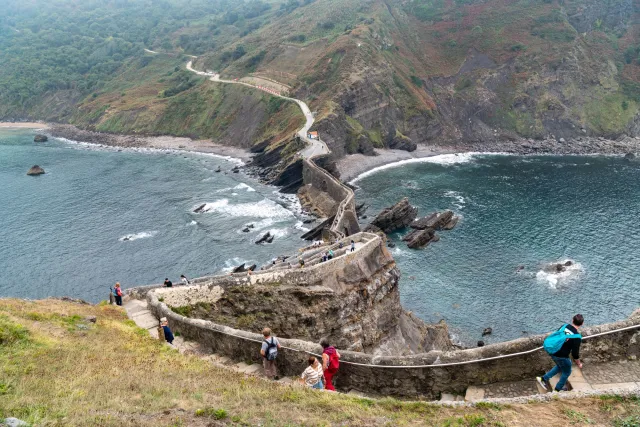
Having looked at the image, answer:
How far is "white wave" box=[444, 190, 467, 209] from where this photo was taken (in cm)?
7519

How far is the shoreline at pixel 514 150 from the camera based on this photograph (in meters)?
100

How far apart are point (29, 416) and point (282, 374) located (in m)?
7.58

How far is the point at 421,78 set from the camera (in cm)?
13075

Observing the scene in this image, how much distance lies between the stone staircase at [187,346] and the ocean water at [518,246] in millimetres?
30168

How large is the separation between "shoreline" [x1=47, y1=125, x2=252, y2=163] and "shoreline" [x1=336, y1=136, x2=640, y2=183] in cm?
3043

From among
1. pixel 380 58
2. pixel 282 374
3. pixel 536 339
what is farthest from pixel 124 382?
pixel 380 58

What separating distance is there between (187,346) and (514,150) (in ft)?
360

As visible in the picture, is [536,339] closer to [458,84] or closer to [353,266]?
[353,266]

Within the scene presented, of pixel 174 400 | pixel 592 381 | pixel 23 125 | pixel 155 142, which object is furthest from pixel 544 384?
pixel 23 125

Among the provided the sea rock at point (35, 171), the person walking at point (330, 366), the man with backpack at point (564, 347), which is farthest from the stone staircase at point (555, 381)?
the sea rock at point (35, 171)

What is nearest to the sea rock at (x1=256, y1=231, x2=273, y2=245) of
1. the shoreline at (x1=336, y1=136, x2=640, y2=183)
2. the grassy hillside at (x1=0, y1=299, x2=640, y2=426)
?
the shoreline at (x1=336, y1=136, x2=640, y2=183)

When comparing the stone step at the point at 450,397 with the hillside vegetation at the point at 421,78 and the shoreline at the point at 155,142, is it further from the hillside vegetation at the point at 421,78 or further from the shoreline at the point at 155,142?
the shoreline at the point at 155,142

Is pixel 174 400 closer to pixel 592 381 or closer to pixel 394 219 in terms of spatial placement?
pixel 592 381

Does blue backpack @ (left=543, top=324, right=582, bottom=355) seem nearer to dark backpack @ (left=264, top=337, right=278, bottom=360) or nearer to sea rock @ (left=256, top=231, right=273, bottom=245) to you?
dark backpack @ (left=264, top=337, right=278, bottom=360)
